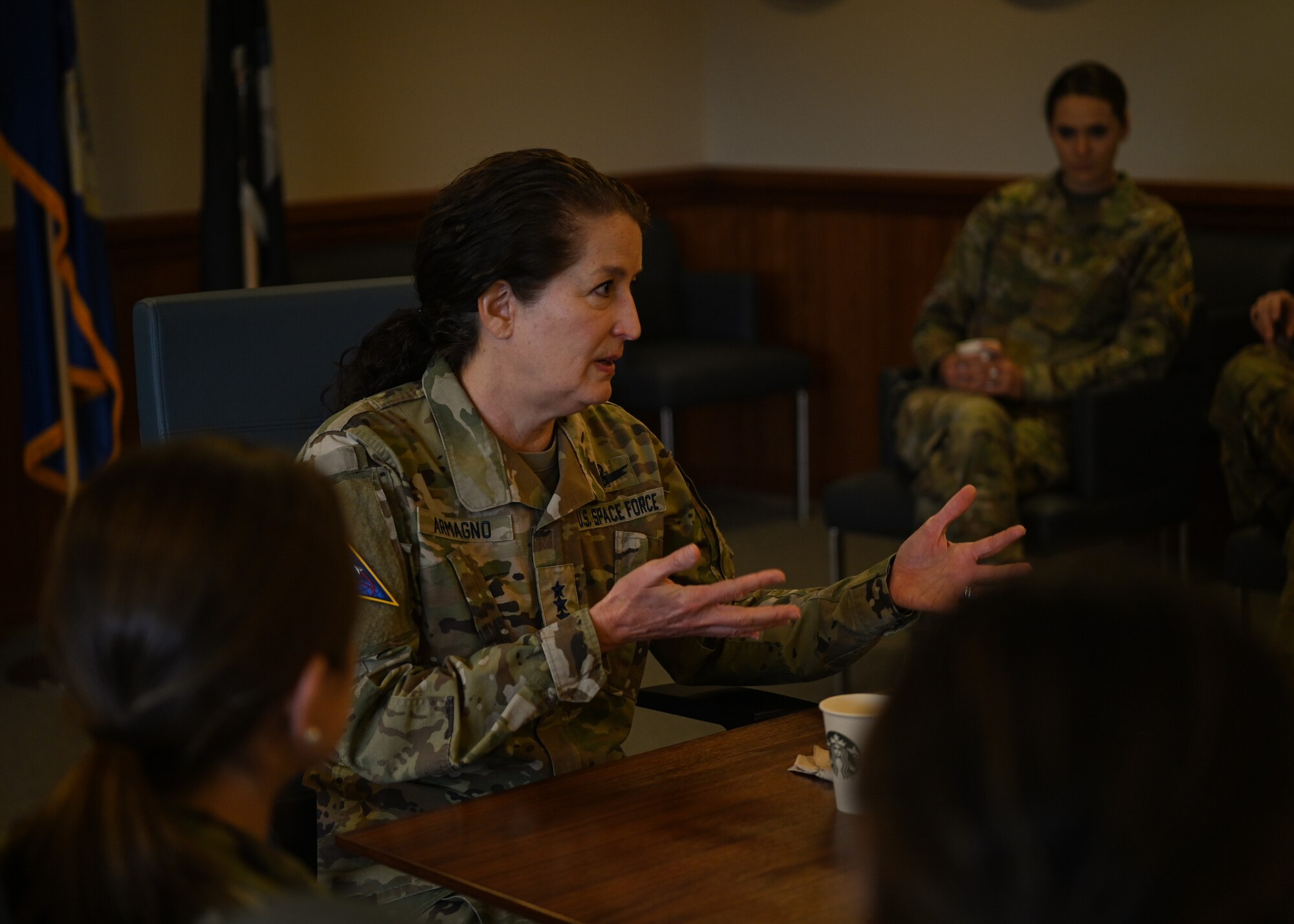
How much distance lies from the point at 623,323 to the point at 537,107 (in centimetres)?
388

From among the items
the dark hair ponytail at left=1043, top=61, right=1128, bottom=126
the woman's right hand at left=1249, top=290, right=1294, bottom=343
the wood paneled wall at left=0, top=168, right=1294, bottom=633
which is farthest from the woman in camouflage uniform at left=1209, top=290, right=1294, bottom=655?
the wood paneled wall at left=0, top=168, right=1294, bottom=633

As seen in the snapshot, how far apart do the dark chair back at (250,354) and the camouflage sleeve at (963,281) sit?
249 cm

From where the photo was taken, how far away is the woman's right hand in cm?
378

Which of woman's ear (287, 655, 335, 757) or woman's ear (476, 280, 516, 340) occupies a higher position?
woman's ear (476, 280, 516, 340)

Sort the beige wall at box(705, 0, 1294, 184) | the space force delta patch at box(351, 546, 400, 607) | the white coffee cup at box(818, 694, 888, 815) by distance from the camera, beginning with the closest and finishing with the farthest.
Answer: the white coffee cup at box(818, 694, 888, 815) → the space force delta patch at box(351, 546, 400, 607) → the beige wall at box(705, 0, 1294, 184)

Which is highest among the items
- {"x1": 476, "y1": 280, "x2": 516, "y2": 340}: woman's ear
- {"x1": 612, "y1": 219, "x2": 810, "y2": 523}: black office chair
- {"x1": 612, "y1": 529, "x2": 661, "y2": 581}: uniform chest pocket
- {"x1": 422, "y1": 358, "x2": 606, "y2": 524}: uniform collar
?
{"x1": 476, "y1": 280, "x2": 516, "y2": 340}: woman's ear

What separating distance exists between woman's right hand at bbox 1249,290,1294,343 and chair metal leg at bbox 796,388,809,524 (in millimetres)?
2136

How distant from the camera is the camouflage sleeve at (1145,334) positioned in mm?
4176

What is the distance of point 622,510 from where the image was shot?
2.08m

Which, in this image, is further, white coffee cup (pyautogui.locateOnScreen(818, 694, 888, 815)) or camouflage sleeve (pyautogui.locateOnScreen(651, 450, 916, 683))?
camouflage sleeve (pyautogui.locateOnScreen(651, 450, 916, 683))

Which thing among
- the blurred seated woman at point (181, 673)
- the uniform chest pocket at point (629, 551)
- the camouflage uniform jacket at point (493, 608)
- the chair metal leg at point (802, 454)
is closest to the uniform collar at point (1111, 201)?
the chair metal leg at point (802, 454)

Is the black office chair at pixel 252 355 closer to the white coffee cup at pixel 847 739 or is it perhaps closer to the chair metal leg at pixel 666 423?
the white coffee cup at pixel 847 739

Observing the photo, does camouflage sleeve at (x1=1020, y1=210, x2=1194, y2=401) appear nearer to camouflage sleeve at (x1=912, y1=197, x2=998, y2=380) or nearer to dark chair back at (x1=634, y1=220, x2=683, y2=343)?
camouflage sleeve at (x1=912, y1=197, x2=998, y2=380)

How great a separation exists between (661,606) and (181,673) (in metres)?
0.78
